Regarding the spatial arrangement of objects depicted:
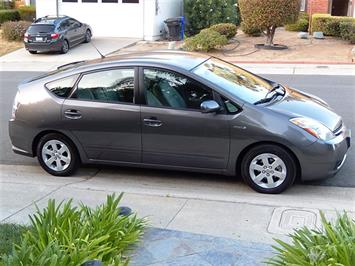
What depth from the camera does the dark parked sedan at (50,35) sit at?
2220 cm

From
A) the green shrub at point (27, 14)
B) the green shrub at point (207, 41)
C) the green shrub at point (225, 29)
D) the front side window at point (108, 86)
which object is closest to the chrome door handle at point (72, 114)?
the front side window at point (108, 86)

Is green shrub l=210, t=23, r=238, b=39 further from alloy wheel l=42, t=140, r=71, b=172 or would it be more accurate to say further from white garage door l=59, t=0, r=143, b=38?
alloy wheel l=42, t=140, r=71, b=172

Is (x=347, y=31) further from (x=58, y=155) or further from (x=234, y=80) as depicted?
(x=58, y=155)

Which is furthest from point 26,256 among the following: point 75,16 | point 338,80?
point 75,16

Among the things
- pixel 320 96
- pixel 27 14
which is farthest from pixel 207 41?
pixel 27 14

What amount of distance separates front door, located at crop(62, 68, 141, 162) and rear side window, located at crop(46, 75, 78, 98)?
99 millimetres

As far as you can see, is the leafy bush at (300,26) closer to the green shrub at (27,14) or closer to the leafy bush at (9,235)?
the green shrub at (27,14)

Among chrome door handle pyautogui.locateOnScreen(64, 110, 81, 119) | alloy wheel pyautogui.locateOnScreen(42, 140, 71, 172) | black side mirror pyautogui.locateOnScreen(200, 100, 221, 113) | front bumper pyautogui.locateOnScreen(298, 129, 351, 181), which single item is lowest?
alloy wheel pyautogui.locateOnScreen(42, 140, 71, 172)

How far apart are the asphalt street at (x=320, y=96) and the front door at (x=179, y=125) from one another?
2.06 ft

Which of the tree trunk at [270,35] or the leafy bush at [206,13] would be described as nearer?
the tree trunk at [270,35]

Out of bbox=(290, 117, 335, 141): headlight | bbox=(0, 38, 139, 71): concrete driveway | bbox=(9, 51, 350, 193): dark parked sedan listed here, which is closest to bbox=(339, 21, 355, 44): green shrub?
bbox=(0, 38, 139, 71): concrete driveway

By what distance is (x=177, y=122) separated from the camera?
618cm

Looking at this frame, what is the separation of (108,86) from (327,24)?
17.6 metres

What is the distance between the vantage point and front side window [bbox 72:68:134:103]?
6449 millimetres
